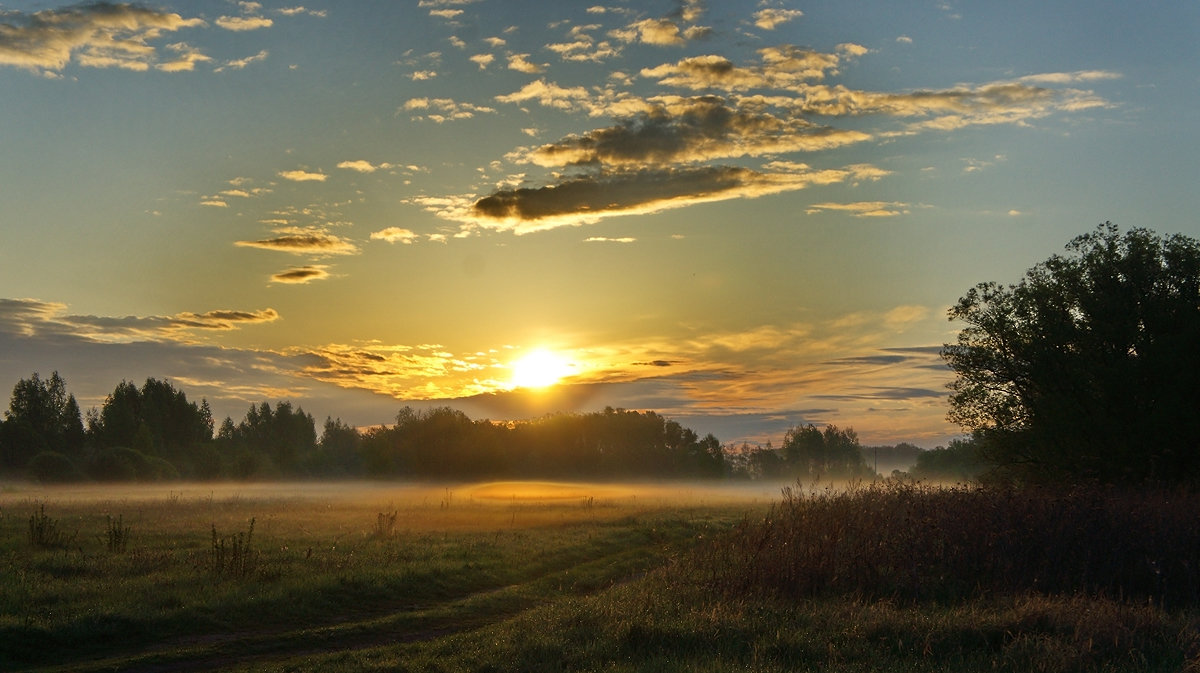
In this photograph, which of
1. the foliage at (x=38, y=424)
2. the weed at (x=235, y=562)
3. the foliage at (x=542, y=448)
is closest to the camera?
the weed at (x=235, y=562)

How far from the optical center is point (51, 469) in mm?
82812

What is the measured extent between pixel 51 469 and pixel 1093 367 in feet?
296

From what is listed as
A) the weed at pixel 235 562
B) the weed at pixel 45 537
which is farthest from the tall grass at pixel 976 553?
the weed at pixel 45 537

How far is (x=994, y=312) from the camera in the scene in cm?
4153

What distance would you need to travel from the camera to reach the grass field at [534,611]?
11.3 m

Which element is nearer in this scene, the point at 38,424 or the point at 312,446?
the point at 38,424

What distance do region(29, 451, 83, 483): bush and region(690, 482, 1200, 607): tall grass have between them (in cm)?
8537

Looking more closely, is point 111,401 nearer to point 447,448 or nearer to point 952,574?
point 447,448

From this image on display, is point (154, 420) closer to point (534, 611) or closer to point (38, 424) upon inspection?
point (38, 424)

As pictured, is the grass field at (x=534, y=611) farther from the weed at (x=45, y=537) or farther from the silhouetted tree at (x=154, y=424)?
the silhouetted tree at (x=154, y=424)

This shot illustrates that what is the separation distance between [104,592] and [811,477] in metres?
16.8

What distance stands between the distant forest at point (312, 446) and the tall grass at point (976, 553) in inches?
2224

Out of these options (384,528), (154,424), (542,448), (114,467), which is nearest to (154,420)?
(154,424)

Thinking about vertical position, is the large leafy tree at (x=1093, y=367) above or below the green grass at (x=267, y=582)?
above
